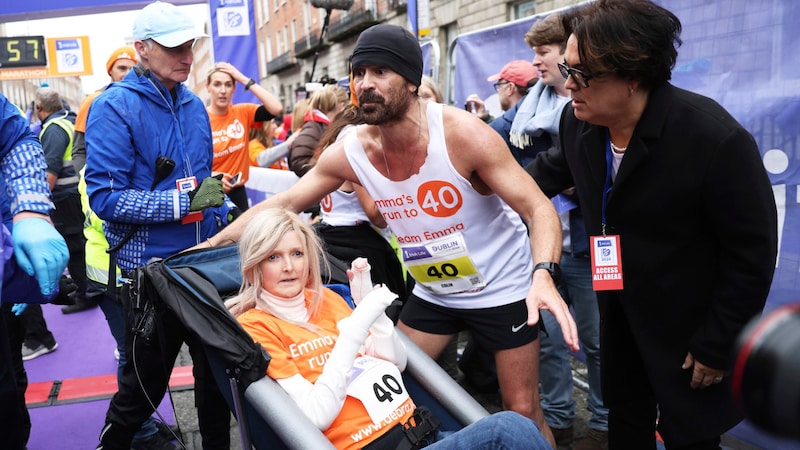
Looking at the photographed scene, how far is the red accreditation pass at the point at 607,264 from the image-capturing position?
6.57 feet

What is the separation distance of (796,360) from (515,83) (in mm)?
3382

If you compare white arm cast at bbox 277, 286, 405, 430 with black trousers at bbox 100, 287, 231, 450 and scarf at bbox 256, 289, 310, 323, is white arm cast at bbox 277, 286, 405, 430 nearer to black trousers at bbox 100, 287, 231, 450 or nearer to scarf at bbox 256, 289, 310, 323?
scarf at bbox 256, 289, 310, 323

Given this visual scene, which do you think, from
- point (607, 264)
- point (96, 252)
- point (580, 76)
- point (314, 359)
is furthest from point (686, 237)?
point (96, 252)

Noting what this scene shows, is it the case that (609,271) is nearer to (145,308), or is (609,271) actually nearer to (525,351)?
(525,351)

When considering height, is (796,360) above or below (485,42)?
below

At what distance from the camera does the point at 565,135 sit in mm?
2268

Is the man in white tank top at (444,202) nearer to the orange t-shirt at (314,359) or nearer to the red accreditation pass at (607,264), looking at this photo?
the red accreditation pass at (607,264)

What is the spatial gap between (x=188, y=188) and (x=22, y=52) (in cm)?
1629

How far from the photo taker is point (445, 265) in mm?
2453

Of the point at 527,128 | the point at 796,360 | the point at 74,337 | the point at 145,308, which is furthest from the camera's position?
the point at 74,337

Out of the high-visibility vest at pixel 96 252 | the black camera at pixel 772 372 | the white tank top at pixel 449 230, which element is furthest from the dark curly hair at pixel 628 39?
the high-visibility vest at pixel 96 252

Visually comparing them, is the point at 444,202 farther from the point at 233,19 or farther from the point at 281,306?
the point at 233,19

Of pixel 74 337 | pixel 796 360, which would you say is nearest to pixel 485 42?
pixel 74 337

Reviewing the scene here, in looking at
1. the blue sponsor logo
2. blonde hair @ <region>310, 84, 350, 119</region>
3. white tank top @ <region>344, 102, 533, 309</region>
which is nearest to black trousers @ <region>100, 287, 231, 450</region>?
white tank top @ <region>344, 102, 533, 309</region>
